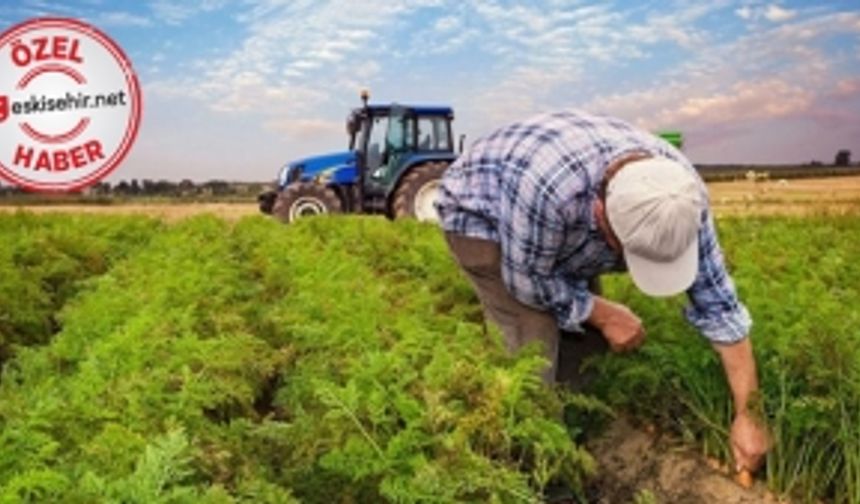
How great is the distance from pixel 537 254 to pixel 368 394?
1117mm

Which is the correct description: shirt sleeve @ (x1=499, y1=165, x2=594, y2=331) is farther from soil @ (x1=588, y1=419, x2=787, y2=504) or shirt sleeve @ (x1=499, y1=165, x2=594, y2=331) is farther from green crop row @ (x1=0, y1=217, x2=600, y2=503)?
soil @ (x1=588, y1=419, x2=787, y2=504)

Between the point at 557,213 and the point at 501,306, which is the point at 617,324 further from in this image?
the point at 557,213

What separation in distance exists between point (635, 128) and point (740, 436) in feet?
4.78

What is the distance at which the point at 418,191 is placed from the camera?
58.3 ft

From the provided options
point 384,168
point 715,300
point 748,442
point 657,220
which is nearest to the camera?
point 657,220

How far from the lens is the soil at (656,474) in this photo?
16.1ft

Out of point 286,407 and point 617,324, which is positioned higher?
point 617,324

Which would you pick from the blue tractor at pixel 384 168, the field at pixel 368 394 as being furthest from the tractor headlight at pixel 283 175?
the field at pixel 368 394

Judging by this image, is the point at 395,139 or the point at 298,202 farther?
the point at 298,202

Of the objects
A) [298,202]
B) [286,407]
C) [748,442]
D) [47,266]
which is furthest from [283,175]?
[748,442]

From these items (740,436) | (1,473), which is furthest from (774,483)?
(1,473)

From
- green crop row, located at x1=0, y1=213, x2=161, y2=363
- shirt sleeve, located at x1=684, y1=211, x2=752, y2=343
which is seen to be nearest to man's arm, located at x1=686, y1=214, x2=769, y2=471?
shirt sleeve, located at x1=684, y1=211, x2=752, y2=343

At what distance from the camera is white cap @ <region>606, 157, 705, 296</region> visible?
12.8ft

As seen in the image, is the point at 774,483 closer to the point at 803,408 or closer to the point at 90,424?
the point at 803,408
